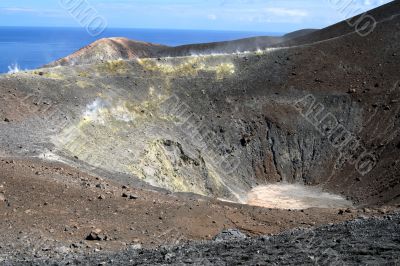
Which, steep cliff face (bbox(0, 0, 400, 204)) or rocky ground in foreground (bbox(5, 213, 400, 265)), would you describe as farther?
steep cliff face (bbox(0, 0, 400, 204))

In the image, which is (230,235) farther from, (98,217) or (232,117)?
(232,117)

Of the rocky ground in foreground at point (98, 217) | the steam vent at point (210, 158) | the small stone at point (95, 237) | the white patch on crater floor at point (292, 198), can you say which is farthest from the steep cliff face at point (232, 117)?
the small stone at point (95, 237)

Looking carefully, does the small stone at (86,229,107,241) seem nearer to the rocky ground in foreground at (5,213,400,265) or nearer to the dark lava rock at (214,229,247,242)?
the rocky ground in foreground at (5,213,400,265)

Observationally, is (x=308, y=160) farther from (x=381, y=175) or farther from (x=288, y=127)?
(x=381, y=175)

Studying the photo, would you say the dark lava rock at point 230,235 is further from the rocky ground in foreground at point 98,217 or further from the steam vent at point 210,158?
the rocky ground in foreground at point 98,217

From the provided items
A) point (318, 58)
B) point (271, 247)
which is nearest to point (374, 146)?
point (318, 58)

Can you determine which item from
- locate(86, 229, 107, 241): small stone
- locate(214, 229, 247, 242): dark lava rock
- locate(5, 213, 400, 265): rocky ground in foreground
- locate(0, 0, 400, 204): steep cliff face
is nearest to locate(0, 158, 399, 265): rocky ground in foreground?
locate(86, 229, 107, 241): small stone
